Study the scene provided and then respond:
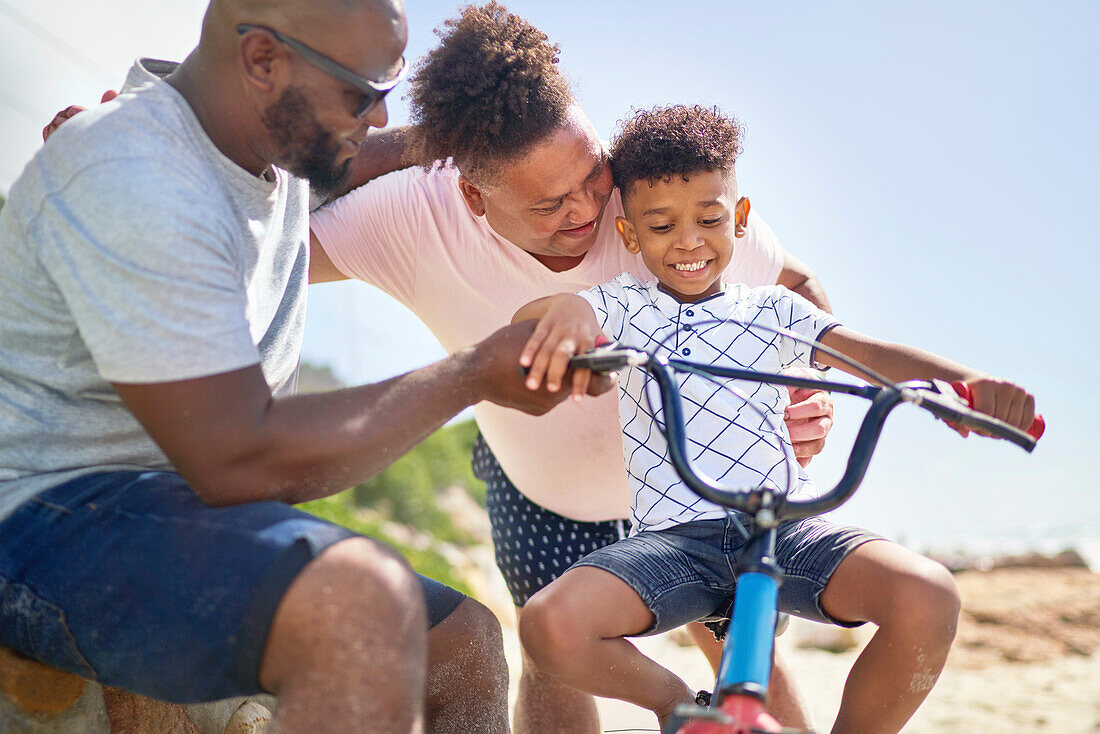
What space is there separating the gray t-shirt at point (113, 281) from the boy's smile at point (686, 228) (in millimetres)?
1201

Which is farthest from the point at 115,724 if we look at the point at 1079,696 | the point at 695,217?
the point at 1079,696

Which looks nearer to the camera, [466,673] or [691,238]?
[466,673]

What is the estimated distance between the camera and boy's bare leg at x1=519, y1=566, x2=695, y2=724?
7.63 ft

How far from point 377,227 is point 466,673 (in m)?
1.55

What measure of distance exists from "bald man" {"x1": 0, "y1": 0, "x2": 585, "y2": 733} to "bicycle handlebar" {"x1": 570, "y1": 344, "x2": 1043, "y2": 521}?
262 mm

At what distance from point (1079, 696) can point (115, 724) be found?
668 centimetres

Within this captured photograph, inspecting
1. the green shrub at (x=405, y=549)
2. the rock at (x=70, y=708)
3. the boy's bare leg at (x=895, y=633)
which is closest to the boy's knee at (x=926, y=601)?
the boy's bare leg at (x=895, y=633)

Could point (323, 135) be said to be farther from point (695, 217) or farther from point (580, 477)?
point (580, 477)

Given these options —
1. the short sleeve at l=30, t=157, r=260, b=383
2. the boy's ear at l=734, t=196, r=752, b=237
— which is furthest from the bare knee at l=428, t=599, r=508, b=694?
the boy's ear at l=734, t=196, r=752, b=237

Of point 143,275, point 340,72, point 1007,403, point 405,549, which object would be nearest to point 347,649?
point 143,275

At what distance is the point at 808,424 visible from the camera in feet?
10.0

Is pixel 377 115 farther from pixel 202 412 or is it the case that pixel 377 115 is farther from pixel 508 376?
pixel 202 412

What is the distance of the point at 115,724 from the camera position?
8.04 ft

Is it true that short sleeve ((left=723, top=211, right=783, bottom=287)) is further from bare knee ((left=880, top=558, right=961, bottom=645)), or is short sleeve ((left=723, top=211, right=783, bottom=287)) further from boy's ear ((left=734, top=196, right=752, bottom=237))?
bare knee ((left=880, top=558, right=961, bottom=645))
